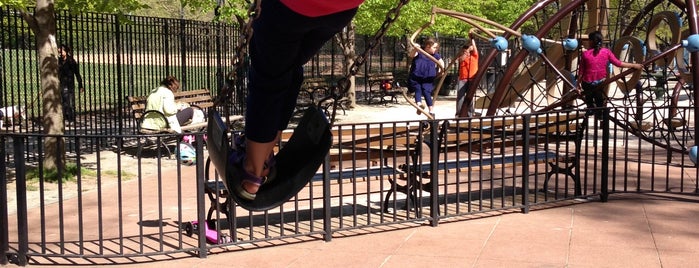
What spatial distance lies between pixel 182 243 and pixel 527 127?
330cm

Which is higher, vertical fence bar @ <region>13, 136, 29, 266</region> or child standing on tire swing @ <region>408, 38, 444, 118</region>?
child standing on tire swing @ <region>408, 38, 444, 118</region>

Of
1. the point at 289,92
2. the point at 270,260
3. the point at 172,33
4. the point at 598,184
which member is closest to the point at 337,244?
the point at 270,260

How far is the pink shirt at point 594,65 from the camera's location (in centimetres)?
1113

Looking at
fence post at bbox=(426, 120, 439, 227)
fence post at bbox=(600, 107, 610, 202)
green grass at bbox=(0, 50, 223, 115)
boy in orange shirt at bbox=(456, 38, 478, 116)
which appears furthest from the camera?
boy in orange shirt at bbox=(456, 38, 478, 116)

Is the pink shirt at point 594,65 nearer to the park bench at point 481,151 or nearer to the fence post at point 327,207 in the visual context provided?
the park bench at point 481,151

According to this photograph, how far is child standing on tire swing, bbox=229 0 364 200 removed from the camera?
5.88 ft

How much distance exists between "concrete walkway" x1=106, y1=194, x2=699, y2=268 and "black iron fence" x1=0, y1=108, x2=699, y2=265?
143mm

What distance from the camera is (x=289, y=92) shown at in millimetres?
2146

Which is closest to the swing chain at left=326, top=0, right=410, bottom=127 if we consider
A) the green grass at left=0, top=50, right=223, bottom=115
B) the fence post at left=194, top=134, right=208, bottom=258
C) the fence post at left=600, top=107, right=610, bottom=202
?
the fence post at left=194, top=134, right=208, bottom=258

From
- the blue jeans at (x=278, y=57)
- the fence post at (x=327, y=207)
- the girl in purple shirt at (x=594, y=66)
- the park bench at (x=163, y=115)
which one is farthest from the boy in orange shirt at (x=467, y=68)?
the blue jeans at (x=278, y=57)

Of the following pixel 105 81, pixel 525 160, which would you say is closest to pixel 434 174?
pixel 525 160

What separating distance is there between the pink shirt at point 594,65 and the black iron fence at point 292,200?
5.09 feet

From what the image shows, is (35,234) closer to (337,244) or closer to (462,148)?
(337,244)

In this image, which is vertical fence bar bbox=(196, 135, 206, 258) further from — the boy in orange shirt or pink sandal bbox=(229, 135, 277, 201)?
the boy in orange shirt
